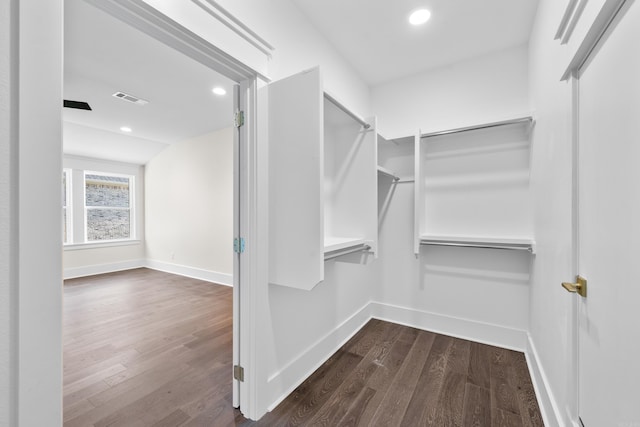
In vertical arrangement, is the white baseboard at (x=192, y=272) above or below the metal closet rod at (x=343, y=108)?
below

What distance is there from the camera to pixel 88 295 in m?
4.04

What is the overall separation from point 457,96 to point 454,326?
7.43 feet

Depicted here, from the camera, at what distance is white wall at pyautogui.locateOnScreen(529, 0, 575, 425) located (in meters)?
1.29

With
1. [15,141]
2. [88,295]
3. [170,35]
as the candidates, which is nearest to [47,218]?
[15,141]

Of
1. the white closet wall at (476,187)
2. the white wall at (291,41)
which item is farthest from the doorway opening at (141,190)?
the white closet wall at (476,187)

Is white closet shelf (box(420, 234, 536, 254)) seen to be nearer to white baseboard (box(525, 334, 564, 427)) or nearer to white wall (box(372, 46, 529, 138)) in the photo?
white baseboard (box(525, 334, 564, 427))

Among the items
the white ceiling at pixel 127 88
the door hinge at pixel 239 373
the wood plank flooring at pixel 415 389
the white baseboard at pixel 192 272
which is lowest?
the wood plank flooring at pixel 415 389

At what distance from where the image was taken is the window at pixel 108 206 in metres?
5.44

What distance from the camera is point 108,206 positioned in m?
5.71

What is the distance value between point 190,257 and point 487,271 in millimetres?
4907

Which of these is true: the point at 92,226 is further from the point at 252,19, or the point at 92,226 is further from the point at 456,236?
the point at 456,236

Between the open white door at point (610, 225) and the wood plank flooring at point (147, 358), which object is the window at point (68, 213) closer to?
the wood plank flooring at point (147, 358)

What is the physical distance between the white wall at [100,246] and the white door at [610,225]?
277 inches

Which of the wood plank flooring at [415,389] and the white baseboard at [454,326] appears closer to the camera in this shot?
the wood plank flooring at [415,389]
